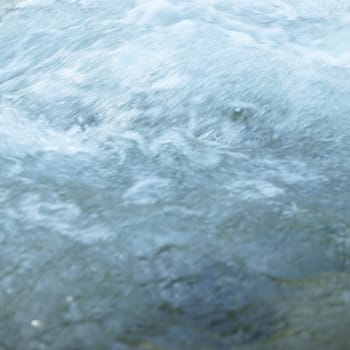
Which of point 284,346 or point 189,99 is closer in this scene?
point 284,346

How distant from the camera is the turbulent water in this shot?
257 centimetres

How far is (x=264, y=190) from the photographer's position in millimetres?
3562

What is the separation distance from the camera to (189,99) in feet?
15.9

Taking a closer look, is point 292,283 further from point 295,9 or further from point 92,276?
point 295,9

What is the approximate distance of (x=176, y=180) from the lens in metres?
3.77

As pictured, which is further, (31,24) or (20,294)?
(31,24)

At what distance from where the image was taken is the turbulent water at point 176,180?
2.57m

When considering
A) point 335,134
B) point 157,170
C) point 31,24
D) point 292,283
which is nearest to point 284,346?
point 292,283

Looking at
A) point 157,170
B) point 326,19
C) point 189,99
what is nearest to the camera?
point 157,170

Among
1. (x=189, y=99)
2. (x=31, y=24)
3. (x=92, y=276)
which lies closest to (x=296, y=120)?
(x=189, y=99)

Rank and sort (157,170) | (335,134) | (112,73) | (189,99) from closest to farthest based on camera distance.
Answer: (157,170)
(335,134)
(189,99)
(112,73)

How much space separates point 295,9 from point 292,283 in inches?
189

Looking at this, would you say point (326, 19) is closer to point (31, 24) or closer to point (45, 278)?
point (31, 24)

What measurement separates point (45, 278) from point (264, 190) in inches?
54.2
